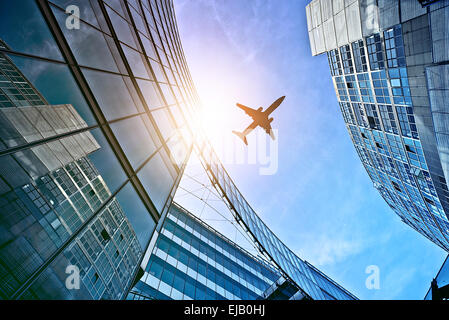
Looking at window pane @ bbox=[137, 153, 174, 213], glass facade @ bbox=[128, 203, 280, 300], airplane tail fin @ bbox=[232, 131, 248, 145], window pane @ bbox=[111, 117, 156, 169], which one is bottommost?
glass facade @ bbox=[128, 203, 280, 300]

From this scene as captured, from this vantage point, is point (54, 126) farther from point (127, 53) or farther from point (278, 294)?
point (278, 294)

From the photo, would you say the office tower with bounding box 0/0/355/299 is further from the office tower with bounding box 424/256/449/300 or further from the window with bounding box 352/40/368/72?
the window with bounding box 352/40/368/72

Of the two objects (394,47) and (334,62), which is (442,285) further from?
(334,62)

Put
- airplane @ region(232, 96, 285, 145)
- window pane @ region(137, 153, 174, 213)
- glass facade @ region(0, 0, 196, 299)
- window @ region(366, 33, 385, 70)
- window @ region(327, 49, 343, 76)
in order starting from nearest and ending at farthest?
glass facade @ region(0, 0, 196, 299)
window pane @ region(137, 153, 174, 213)
window @ region(366, 33, 385, 70)
airplane @ region(232, 96, 285, 145)
window @ region(327, 49, 343, 76)

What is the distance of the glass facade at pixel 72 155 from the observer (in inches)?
125

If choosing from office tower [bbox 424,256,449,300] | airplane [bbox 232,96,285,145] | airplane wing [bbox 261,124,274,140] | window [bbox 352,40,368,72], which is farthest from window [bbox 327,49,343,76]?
office tower [bbox 424,256,449,300]

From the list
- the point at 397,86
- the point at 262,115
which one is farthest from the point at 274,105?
the point at 397,86

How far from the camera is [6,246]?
9.26ft

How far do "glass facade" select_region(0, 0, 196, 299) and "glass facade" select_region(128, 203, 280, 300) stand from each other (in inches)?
407

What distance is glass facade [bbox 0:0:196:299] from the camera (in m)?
3.18

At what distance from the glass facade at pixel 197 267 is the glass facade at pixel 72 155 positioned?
33.9 ft

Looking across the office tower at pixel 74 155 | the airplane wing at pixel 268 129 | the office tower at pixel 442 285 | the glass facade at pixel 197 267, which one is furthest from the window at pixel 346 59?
the office tower at pixel 74 155

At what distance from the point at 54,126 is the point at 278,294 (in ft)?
78.6
